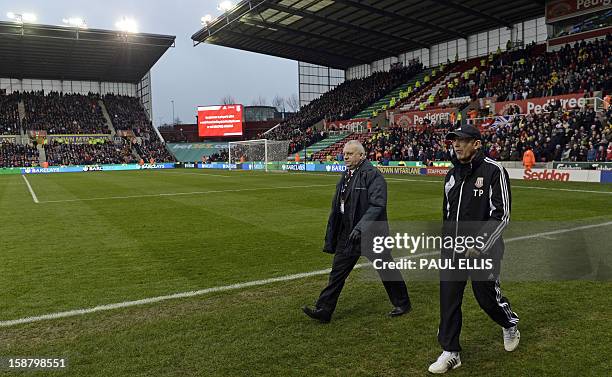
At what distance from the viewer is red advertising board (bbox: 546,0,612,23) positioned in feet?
113

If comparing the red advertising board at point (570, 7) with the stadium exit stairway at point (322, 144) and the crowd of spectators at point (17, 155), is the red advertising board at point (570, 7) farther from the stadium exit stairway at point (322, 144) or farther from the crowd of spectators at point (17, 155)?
the crowd of spectators at point (17, 155)

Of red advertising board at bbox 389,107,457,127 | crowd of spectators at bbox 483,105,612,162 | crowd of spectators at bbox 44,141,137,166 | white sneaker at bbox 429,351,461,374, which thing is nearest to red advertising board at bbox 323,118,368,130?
red advertising board at bbox 389,107,457,127

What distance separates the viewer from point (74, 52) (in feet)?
176

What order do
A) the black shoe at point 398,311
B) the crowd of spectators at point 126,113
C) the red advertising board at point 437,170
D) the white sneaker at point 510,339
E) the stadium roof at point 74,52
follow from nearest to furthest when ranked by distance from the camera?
the white sneaker at point 510,339, the black shoe at point 398,311, the red advertising board at point 437,170, the stadium roof at point 74,52, the crowd of spectators at point 126,113

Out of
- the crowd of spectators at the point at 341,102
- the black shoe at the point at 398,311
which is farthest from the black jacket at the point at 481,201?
the crowd of spectators at the point at 341,102

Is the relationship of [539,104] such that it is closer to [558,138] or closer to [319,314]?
[558,138]

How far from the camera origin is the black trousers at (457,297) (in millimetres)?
3727

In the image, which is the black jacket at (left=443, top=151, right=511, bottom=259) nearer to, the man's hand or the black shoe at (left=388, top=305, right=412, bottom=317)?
the man's hand

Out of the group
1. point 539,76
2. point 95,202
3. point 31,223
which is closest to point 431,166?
point 539,76

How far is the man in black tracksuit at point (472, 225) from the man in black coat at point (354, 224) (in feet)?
3.00

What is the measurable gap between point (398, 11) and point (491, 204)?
3966 centimetres

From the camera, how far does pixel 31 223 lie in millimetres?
12102

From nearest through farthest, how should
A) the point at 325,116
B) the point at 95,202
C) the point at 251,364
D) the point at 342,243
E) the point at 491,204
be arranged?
1. the point at 491,204
2. the point at 251,364
3. the point at 342,243
4. the point at 95,202
5. the point at 325,116

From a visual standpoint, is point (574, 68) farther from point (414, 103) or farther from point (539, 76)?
point (414, 103)
